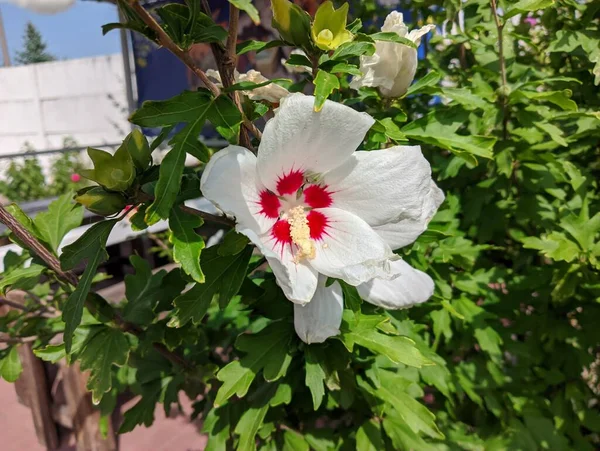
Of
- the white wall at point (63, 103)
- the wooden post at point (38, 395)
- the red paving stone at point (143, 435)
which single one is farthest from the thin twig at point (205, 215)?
the white wall at point (63, 103)

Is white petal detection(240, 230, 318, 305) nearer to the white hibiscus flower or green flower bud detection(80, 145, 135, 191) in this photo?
the white hibiscus flower

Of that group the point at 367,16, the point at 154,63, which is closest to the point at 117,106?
the point at 154,63

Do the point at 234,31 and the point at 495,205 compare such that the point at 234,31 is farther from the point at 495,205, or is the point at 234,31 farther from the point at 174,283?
the point at 495,205

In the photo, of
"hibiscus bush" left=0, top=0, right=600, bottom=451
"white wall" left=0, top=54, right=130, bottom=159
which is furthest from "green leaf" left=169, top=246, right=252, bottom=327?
"white wall" left=0, top=54, right=130, bottom=159

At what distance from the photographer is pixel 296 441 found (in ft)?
3.59

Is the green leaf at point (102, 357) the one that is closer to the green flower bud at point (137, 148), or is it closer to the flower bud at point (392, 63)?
the green flower bud at point (137, 148)

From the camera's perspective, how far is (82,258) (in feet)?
2.37

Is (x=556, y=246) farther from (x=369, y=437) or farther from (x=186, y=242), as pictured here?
(x=186, y=242)

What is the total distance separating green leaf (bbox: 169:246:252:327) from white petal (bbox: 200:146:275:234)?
12cm

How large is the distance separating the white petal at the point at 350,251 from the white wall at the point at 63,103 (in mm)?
8042

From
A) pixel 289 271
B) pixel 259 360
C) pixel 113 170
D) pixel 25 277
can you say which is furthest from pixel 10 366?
pixel 289 271

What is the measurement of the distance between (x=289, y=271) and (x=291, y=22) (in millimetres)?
348

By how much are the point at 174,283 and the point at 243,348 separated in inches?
9.0

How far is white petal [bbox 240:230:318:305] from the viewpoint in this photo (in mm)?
610
